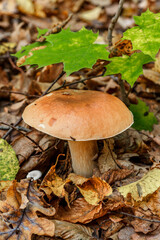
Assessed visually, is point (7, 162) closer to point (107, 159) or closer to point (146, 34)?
point (107, 159)

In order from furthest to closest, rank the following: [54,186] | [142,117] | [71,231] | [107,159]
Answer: [142,117] < [107,159] < [54,186] < [71,231]

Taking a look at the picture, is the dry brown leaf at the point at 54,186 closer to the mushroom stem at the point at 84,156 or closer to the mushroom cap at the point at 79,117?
the mushroom stem at the point at 84,156

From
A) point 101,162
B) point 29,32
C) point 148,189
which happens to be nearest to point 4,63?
point 29,32

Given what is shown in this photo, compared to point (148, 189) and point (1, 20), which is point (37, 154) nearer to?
point (148, 189)

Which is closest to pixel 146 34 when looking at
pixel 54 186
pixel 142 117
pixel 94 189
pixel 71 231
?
pixel 142 117

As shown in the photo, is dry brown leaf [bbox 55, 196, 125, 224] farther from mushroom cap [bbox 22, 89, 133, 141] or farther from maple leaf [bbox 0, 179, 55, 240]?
mushroom cap [bbox 22, 89, 133, 141]

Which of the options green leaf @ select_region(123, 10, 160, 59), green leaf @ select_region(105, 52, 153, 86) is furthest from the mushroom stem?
green leaf @ select_region(123, 10, 160, 59)
